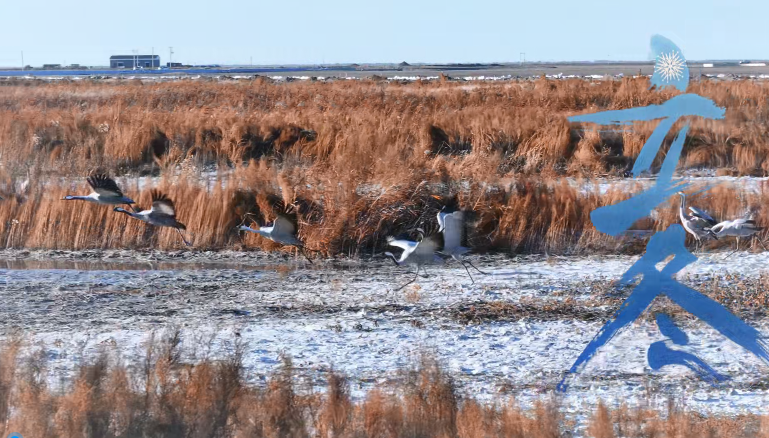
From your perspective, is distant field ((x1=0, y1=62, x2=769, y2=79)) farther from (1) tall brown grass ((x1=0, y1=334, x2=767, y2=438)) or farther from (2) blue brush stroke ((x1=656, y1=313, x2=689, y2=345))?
(1) tall brown grass ((x1=0, y1=334, x2=767, y2=438))

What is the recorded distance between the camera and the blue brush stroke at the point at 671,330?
833 centimetres

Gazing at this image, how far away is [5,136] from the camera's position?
714 inches

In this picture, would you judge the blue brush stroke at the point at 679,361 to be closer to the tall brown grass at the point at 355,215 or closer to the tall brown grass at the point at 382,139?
the tall brown grass at the point at 355,215

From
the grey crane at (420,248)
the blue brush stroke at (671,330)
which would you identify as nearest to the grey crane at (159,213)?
the grey crane at (420,248)

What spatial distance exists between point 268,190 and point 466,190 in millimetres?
3059

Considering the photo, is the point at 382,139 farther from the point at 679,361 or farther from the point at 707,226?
the point at 679,361

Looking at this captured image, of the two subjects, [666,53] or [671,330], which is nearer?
[666,53]

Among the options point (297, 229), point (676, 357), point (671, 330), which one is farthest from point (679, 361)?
point (297, 229)

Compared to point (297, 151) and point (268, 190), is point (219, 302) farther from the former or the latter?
point (297, 151)

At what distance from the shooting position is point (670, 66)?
20.0 ft

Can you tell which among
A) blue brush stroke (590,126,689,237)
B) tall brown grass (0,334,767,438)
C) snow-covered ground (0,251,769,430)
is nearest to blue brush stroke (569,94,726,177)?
blue brush stroke (590,126,689,237)

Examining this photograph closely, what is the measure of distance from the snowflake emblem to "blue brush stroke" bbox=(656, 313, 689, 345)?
314 cm

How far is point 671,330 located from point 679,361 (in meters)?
0.89

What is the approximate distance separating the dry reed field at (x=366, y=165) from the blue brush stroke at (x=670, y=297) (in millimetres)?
2498
